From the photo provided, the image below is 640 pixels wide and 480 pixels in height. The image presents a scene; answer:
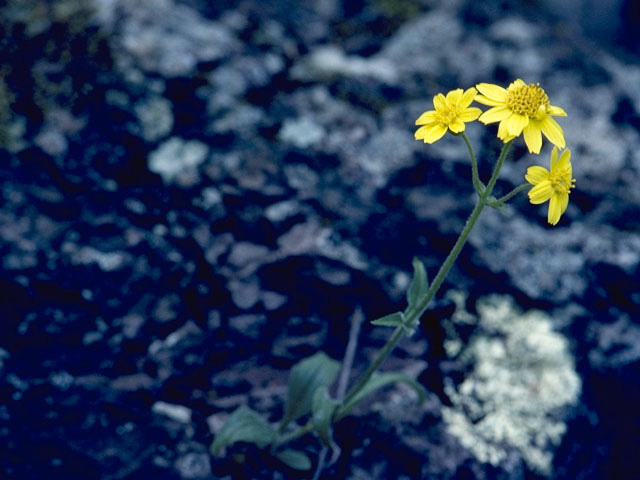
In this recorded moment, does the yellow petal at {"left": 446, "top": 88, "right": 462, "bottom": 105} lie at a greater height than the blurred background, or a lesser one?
greater

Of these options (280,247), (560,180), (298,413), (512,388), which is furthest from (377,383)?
(560,180)

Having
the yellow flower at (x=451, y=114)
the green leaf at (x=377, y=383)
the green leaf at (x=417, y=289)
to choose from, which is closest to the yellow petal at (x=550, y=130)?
the yellow flower at (x=451, y=114)

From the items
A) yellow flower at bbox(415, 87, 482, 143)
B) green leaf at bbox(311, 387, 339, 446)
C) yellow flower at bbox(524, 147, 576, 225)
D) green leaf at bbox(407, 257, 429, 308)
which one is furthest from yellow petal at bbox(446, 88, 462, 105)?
green leaf at bbox(311, 387, 339, 446)

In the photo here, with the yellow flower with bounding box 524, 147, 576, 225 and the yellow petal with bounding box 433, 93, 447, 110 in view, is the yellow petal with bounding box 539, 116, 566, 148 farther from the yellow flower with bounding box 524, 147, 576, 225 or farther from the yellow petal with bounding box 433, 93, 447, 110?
the yellow petal with bounding box 433, 93, 447, 110

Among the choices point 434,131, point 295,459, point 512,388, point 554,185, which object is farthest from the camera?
point 512,388

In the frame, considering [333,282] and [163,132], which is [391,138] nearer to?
[333,282]

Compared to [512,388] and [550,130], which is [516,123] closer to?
[550,130]
